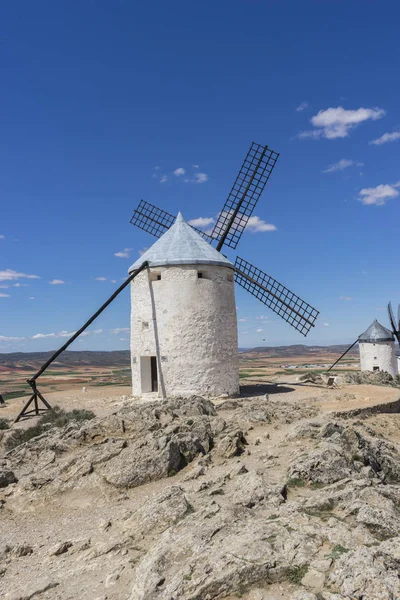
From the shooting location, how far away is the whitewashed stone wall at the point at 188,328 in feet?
57.0

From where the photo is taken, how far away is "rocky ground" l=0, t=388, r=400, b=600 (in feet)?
16.7

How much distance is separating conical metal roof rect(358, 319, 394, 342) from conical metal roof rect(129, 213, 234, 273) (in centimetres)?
2022

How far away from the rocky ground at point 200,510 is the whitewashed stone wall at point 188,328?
310cm

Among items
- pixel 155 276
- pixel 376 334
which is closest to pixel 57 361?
pixel 376 334

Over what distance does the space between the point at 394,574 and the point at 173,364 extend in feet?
42.7

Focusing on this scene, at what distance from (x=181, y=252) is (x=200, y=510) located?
1207 centimetres

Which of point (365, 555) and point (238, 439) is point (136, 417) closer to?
point (238, 439)

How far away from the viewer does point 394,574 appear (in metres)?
4.70

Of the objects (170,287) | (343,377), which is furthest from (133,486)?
(343,377)

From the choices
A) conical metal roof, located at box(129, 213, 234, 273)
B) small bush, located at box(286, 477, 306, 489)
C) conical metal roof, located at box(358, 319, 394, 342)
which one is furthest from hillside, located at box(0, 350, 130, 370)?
small bush, located at box(286, 477, 306, 489)

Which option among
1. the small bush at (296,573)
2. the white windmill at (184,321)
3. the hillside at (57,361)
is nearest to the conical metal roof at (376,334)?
the white windmill at (184,321)

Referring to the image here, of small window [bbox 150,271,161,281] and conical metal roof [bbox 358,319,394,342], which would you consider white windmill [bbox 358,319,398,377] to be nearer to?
conical metal roof [bbox 358,319,394,342]

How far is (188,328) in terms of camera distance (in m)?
17.4

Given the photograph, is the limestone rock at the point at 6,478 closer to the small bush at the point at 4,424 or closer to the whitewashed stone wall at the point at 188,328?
the small bush at the point at 4,424
